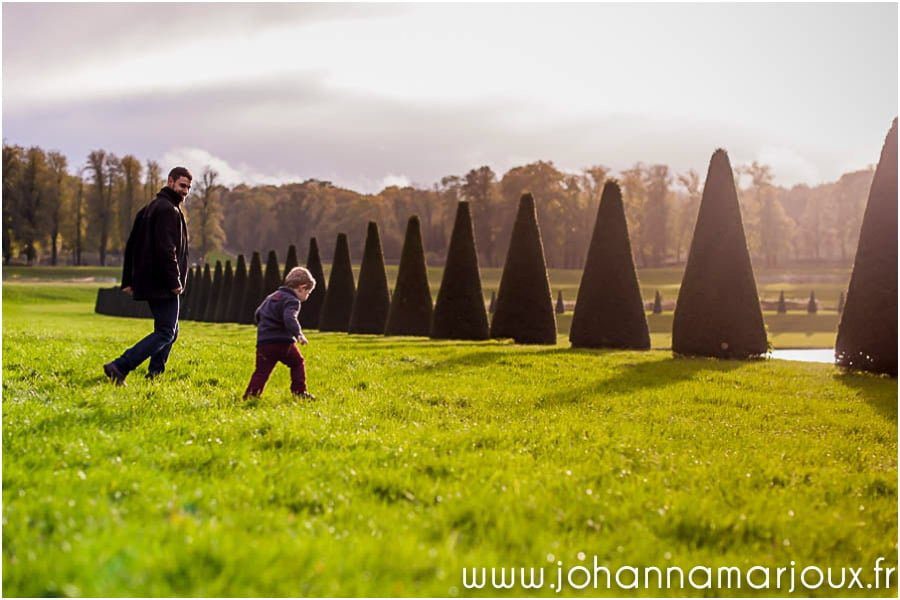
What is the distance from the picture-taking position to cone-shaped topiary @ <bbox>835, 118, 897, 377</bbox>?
16.7 metres

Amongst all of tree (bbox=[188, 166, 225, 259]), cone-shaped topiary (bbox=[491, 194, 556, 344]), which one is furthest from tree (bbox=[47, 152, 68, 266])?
cone-shaped topiary (bbox=[491, 194, 556, 344])

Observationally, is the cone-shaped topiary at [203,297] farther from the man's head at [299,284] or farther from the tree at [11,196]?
the man's head at [299,284]

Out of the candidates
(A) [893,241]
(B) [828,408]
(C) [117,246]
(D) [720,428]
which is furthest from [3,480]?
(C) [117,246]

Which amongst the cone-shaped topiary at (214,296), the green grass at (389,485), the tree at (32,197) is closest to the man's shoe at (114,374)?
the green grass at (389,485)

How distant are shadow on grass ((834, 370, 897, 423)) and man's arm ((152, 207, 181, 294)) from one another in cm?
1043

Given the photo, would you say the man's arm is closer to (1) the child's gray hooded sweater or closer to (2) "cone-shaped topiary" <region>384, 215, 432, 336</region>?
(1) the child's gray hooded sweater

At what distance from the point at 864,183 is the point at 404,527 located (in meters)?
108

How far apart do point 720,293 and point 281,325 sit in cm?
1432

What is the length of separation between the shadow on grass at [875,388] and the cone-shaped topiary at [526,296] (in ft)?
30.1

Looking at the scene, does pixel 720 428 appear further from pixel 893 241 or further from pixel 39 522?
pixel 893 241

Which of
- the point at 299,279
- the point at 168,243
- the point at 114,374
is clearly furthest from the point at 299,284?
the point at 114,374

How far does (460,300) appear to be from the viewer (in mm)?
25203

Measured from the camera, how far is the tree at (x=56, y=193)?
81812mm

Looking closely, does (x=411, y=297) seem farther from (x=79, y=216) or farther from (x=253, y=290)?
(x=79, y=216)
